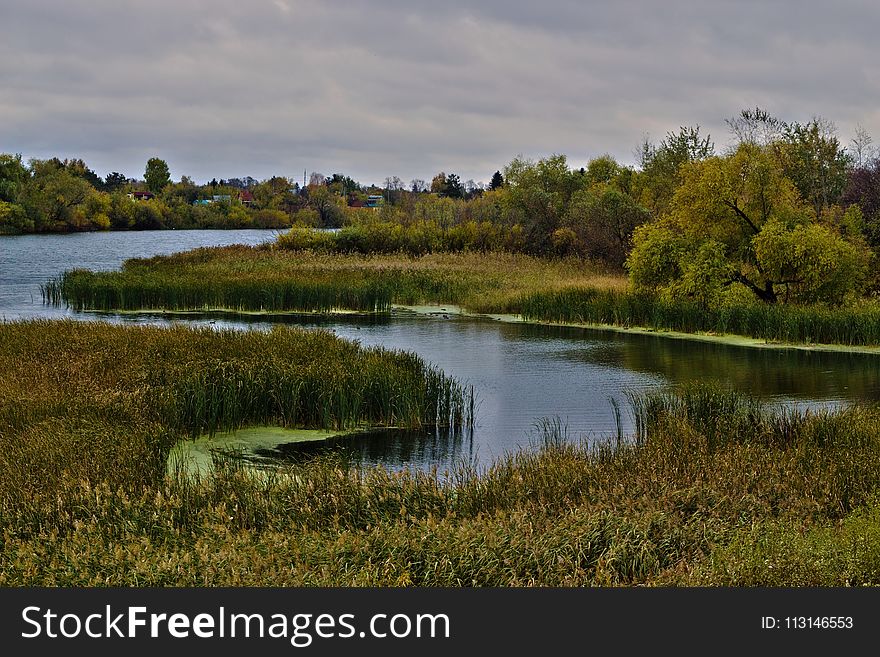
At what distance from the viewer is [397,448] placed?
49.0 feet

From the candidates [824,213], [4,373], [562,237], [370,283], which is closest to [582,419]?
[4,373]

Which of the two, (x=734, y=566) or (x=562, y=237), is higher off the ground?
(x=562, y=237)

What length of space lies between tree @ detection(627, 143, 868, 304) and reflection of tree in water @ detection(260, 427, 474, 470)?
51.6ft

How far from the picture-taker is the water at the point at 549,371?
15503 millimetres

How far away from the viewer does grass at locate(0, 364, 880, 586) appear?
7246 millimetres

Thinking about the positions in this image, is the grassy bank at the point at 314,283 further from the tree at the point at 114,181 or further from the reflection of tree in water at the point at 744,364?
the tree at the point at 114,181

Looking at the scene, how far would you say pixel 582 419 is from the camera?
661 inches

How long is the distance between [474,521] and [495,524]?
0.90 ft

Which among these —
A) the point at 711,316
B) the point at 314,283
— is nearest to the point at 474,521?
the point at 711,316

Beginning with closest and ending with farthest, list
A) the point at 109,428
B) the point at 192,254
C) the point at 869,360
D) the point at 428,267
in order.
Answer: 1. the point at 109,428
2. the point at 869,360
3. the point at 428,267
4. the point at 192,254

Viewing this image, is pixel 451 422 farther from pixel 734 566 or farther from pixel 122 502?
pixel 734 566

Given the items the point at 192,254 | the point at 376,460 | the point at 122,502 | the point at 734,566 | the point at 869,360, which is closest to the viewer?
the point at 734,566

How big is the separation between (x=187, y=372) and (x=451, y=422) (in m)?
4.33

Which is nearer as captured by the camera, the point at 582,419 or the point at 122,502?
the point at 122,502
